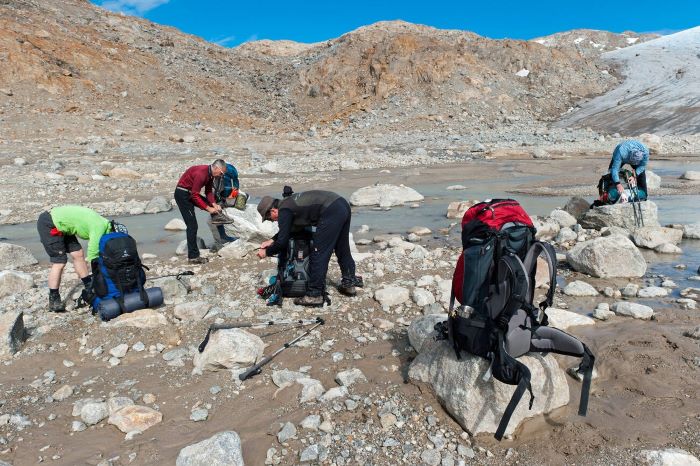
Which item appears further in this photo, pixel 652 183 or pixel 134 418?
pixel 652 183

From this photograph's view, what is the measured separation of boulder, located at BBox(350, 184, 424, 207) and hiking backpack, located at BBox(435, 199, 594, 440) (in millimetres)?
10411

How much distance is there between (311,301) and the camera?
5.96m

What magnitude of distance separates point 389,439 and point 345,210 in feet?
9.81

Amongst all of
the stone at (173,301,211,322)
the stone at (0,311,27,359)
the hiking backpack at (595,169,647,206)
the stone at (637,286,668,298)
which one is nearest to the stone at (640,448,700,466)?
the stone at (637,286,668,298)

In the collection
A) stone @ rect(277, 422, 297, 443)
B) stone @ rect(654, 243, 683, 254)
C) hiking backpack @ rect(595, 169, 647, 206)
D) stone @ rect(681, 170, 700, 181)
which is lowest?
stone @ rect(277, 422, 297, 443)

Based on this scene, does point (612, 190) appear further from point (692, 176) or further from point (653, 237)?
point (692, 176)

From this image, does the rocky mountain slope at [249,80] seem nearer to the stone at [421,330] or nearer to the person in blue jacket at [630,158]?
the person in blue jacket at [630,158]

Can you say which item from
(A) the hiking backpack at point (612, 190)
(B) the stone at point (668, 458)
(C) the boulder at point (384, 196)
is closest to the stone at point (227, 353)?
(B) the stone at point (668, 458)

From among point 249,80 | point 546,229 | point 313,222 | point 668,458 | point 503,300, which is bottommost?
point 668,458

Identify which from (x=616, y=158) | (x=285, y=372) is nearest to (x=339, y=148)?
(x=616, y=158)

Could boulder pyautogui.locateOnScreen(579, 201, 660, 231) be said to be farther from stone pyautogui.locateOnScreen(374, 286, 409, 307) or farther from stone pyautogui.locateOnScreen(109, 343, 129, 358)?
stone pyautogui.locateOnScreen(109, 343, 129, 358)

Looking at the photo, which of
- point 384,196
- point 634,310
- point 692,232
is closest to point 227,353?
point 634,310

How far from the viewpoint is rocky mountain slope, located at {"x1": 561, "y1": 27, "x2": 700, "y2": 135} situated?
121 feet

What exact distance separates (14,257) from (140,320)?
4883 millimetres
